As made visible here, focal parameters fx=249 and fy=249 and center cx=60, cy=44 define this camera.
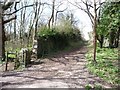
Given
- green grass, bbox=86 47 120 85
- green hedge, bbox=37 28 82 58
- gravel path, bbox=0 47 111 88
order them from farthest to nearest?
1. green hedge, bbox=37 28 82 58
2. green grass, bbox=86 47 120 85
3. gravel path, bbox=0 47 111 88

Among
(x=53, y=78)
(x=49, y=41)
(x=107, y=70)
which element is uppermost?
(x=49, y=41)

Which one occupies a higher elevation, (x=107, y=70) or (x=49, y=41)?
(x=49, y=41)

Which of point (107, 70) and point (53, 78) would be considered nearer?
point (53, 78)

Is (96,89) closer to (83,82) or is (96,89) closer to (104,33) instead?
(83,82)

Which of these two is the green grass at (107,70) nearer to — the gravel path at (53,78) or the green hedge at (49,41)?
the gravel path at (53,78)

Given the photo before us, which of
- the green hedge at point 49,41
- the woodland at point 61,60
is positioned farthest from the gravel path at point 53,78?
the green hedge at point 49,41

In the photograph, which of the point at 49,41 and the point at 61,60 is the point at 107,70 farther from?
the point at 49,41

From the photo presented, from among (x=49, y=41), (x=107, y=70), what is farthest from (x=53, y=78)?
(x=49, y=41)

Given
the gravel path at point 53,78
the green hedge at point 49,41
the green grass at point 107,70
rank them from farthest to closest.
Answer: the green hedge at point 49,41 → the green grass at point 107,70 → the gravel path at point 53,78

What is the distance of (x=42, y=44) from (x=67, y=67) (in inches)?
208

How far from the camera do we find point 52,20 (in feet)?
88.7

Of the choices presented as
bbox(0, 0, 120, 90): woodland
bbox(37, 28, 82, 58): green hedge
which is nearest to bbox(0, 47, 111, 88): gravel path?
bbox(0, 0, 120, 90): woodland

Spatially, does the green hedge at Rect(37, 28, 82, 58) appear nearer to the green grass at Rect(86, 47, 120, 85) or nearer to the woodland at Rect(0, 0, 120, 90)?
the woodland at Rect(0, 0, 120, 90)

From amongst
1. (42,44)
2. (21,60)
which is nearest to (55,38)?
(42,44)
